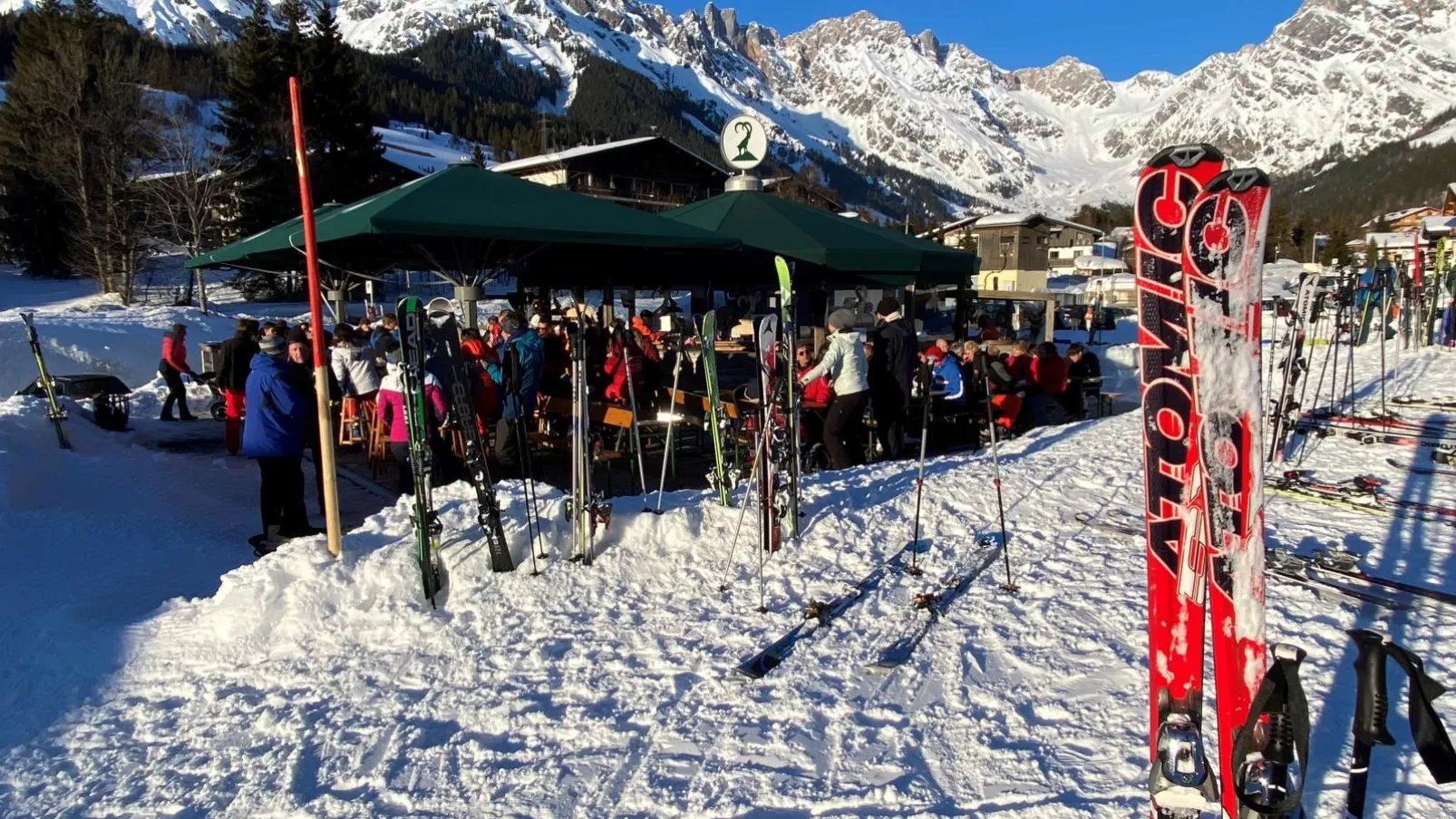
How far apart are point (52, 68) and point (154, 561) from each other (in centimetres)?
3025

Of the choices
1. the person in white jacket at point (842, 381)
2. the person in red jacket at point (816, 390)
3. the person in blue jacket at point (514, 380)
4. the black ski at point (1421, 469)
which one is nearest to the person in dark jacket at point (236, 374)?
the person in blue jacket at point (514, 380)

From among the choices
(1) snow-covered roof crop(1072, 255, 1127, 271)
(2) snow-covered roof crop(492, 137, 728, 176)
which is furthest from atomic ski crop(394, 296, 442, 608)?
(1) snow-covered roof crop(1072, 255, 1127, 271)

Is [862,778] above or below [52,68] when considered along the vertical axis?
below

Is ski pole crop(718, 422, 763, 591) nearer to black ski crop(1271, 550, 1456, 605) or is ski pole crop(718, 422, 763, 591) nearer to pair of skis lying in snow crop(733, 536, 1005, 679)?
pair of skis lying in snow crop(733, 536, 1005, 679)

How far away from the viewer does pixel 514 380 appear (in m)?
5.85

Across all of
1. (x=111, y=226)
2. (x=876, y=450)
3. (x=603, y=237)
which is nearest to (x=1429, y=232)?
(x=876, y=450)

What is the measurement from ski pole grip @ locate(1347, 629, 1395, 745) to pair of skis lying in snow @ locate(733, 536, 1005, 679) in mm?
1801

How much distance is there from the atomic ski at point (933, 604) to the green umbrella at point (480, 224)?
3494 millimetres

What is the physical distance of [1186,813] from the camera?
2148 mm

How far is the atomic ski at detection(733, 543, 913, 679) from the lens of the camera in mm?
3488

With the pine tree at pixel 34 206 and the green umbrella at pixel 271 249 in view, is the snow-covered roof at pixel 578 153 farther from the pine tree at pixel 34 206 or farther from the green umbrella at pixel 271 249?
the green umbrella at pixel 271 249

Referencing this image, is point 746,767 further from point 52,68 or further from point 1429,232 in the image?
point 52,68

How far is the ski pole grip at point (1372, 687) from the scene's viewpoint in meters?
1.79

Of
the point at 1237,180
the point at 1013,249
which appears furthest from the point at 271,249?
the point at 1013,249
